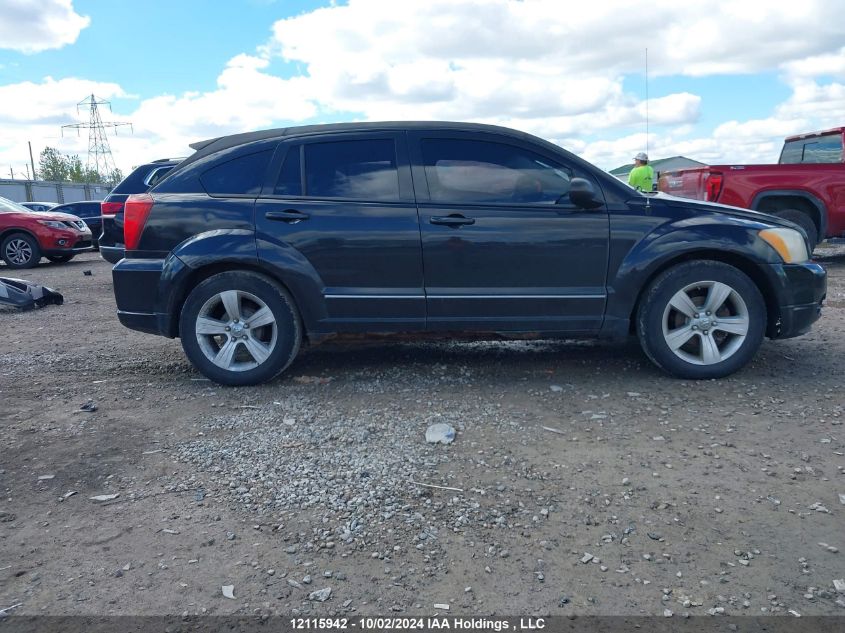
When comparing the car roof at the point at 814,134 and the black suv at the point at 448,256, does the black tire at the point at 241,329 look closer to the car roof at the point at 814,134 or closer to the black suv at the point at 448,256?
the black suv at the point at 448,256

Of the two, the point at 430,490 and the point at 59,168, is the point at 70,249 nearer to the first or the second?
the point at 430,490

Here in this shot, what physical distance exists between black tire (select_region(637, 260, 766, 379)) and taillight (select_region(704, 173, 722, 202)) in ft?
19.6

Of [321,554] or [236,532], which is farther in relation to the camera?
[236,532]

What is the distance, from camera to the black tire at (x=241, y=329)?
5109 mm

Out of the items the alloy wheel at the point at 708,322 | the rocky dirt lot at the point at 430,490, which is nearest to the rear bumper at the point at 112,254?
the rocky dirt lot at the point at 430,490

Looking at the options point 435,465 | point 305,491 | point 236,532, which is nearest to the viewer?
point 236,532

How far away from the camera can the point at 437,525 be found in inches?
125

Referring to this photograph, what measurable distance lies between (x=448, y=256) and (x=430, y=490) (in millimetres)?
2010

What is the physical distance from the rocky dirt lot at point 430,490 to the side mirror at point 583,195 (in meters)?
1.23

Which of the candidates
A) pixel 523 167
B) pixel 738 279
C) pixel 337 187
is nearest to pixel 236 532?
pixel 337 187

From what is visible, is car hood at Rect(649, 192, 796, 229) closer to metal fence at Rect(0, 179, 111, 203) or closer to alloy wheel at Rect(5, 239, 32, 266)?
alloy wheel at Rect(5, 239, 32, 266)

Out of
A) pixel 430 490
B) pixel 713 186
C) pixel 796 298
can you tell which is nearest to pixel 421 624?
pixel 430 490

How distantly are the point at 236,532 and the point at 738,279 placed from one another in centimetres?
368

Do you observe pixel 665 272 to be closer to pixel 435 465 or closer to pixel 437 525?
pixel 435 465
